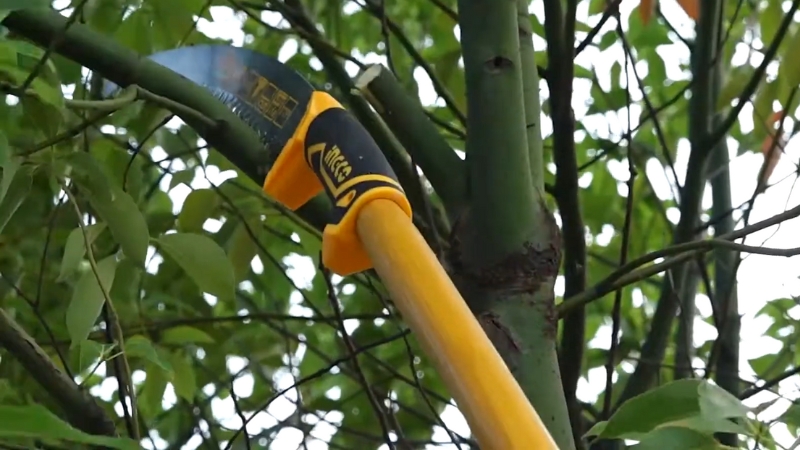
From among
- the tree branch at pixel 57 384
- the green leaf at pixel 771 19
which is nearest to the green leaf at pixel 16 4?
the tree branch at pixel 57 384

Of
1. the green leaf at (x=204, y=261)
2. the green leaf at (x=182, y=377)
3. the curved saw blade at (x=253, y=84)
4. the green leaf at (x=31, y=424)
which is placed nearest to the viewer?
the green leaf at (x=31, y=424)

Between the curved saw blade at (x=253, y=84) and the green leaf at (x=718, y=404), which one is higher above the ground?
the curved saw blade at (x=253, y=84)

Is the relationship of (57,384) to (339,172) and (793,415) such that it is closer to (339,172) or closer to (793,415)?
(339,172)

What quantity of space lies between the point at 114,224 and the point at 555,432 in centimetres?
26

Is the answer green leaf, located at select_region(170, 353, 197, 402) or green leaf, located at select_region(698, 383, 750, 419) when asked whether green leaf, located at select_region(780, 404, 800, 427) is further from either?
green leaf, located at select_region(170, 353, 197, 402)

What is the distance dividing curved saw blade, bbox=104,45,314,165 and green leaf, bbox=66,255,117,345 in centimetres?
12

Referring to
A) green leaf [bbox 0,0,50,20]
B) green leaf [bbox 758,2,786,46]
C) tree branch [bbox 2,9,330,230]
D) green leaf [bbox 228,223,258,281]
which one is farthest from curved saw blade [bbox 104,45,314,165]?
green leaf [bbox 758,2,786,46]

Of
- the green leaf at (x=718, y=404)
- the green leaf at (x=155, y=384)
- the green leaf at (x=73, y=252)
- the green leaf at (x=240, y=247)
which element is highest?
the green leaf at (x=240, y=247)

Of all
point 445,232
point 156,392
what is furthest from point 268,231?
point 445,232

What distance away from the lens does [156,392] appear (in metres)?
0.70

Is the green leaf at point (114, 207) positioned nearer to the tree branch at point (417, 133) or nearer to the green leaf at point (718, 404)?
the tree branch at point (417, 133)

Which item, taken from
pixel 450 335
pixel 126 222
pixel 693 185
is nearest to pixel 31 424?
pixel 450 335

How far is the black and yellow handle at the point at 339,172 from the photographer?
0.33 metres

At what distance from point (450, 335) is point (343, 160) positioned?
3.6 inches
